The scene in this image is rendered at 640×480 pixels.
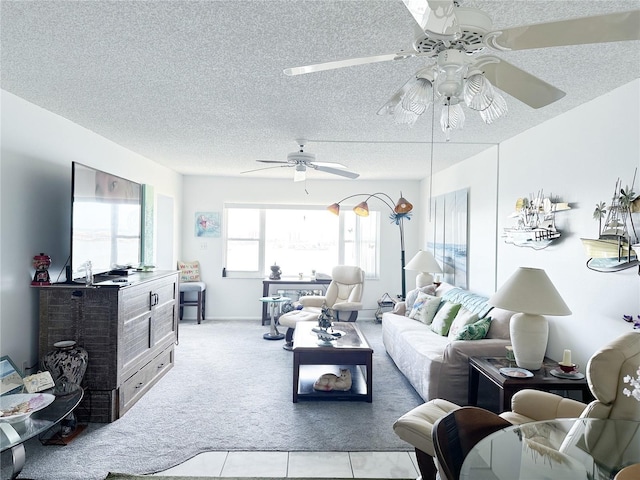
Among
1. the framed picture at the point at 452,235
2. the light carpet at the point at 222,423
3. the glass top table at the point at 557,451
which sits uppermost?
the framed picture at the point at 452,235

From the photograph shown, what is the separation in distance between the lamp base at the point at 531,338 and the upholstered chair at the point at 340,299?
2859 millimetres

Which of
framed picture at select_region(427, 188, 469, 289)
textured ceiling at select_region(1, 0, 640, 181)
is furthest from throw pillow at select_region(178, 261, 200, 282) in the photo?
framed picture at select_region(427, 188, 469, 289)

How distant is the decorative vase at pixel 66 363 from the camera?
2895 millimetres

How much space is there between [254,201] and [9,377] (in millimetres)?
4673

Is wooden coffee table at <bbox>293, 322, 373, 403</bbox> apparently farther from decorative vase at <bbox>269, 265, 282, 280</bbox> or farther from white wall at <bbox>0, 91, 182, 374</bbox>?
decorative vase at <bbox>269, 265, 282, 280</bbox>

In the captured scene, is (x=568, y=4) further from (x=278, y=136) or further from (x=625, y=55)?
(x=278, y=136)

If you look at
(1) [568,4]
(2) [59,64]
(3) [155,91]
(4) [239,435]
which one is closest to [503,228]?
(1) [568,4]

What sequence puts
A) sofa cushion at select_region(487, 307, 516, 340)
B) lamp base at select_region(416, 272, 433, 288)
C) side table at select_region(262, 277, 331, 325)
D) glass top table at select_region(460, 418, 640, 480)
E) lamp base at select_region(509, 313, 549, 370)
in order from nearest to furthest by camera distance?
glass top table at select_region(460, 418, 640, 480) < lamp base at select_region(509, 313, 549, 370) < sofa cushion at select_region(487, 307, 516, 340) < lamp base at select_region(416, 272, 433, 288) < side table at select_region(262, 277, 331, 325)

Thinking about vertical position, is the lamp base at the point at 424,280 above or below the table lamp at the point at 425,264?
below

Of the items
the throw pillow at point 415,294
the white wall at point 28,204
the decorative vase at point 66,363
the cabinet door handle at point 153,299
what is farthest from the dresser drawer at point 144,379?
the throw pillow at point 415,294

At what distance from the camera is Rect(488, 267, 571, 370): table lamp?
2.69 metres

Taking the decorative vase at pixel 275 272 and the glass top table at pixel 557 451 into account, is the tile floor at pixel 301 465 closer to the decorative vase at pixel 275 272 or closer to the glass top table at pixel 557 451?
the glass top table at pixel 557 451

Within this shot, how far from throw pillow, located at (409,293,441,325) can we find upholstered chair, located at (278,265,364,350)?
34.9 inches

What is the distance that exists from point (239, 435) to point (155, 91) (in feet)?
7.98
